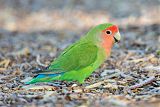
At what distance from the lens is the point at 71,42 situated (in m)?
6.88

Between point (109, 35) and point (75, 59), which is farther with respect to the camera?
point (109, 35)

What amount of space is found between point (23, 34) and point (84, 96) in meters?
4.32

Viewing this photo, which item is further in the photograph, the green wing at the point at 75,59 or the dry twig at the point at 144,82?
the green wing at the point at 75,59

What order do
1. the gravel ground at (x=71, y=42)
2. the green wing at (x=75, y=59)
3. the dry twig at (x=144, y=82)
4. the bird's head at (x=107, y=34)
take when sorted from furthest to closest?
the bird's head at (x=107, y=34) < the green wing at (x=75, y=59) < the dry twig at (x=144, y=82) < the gravel ground at (x=71, y=42)

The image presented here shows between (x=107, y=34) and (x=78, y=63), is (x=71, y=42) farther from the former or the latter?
(x=78, y=63)

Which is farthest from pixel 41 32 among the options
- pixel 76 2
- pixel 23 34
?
pixel 76 2

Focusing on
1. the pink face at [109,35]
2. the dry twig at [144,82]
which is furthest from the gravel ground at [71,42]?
the pink face at [109,35]

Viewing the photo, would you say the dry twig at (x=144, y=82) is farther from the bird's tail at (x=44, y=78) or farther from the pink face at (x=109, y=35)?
the bird's tail at (x=44, y=78)

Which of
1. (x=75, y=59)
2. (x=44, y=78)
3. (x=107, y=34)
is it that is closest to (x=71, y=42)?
(x=107, y=34)

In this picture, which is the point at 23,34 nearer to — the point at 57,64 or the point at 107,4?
the point at 107,4

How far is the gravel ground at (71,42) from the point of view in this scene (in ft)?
11.6

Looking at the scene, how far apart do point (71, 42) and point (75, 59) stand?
2.87 meters

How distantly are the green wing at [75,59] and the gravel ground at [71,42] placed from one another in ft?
0.58

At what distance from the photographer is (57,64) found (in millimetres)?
4012
